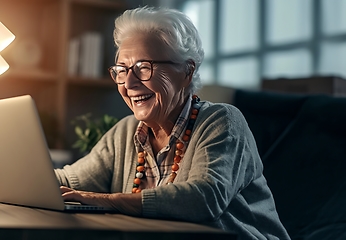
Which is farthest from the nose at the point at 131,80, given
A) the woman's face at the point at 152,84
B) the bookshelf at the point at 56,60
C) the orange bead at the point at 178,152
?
the bookshelf at the point at 56,60

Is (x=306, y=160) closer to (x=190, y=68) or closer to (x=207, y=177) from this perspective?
(x=190, y=68)

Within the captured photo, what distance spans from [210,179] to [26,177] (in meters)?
0.38

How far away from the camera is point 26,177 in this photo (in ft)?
3.85

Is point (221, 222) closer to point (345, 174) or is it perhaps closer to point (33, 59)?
point (345, 174)

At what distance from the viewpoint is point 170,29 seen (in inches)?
61.1

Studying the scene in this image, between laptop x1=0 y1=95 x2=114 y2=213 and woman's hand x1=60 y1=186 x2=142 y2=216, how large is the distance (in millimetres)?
21

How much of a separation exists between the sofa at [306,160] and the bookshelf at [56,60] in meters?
1.81

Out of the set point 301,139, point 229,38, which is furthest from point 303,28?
point 301,139

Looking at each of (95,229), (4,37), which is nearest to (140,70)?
(4,37)

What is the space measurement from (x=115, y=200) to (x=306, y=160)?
1.03 meters

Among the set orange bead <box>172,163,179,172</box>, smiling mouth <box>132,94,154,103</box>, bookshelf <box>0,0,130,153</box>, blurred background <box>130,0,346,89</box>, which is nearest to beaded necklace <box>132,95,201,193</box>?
orange bead <box>172,163,179,172</box>

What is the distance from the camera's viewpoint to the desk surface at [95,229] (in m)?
0.85

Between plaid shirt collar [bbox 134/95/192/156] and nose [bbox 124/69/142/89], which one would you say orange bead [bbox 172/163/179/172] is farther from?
nose [bbox 124/69/142/89]

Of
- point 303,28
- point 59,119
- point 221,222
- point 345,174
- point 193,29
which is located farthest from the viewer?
point 59,119
